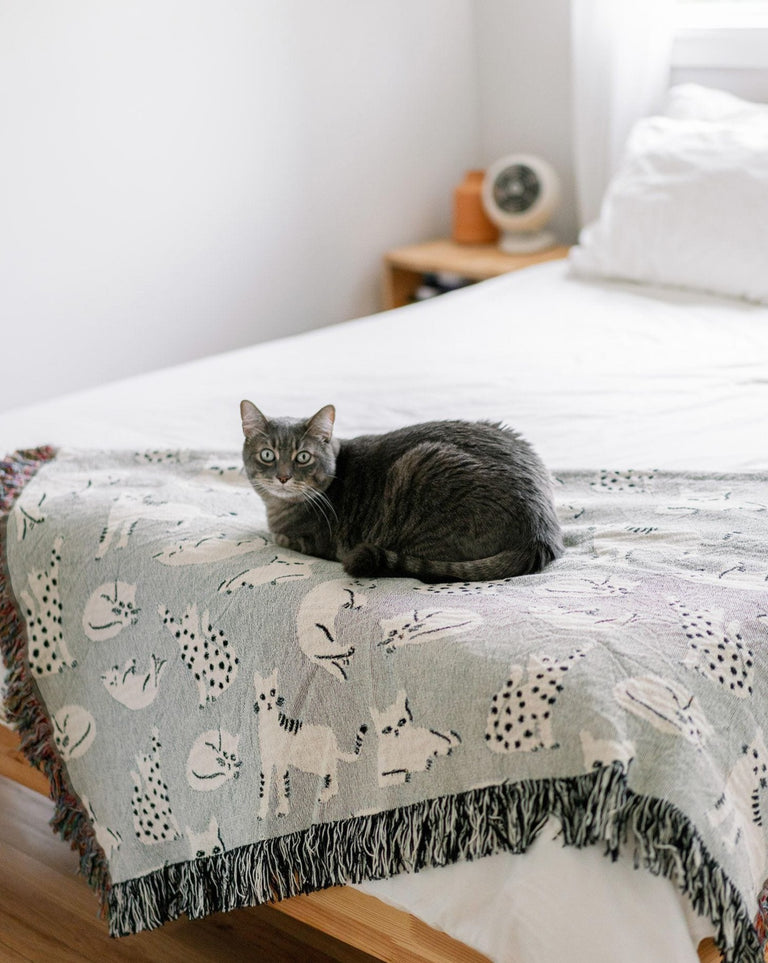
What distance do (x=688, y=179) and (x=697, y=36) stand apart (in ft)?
2.03

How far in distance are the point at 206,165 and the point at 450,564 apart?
75.3 inches

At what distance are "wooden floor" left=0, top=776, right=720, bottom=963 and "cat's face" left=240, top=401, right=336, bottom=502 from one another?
67cm

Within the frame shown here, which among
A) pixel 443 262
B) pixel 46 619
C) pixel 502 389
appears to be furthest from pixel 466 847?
pixel 443 262

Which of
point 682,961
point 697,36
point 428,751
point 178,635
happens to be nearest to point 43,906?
point 178,635

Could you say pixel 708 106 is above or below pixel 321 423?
above

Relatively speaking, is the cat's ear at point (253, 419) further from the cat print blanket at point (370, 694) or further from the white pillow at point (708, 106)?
the white pillow at point (708, 106)

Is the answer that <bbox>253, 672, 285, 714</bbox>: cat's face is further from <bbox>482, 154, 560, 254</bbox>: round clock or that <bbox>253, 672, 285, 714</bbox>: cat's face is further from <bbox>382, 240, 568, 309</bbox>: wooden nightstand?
<bbox>482, 154, 560, 254</bbox>: round clock

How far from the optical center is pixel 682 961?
96 centimetres

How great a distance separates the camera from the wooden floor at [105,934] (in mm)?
1546

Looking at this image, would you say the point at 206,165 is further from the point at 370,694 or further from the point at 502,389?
the point at 370,694

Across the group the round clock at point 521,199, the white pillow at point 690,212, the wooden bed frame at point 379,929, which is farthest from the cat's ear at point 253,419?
the round clock at point 521,199

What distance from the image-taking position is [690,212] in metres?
2.41

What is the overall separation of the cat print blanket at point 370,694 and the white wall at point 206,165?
1167 mm

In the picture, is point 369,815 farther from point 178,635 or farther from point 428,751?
point 178,635
